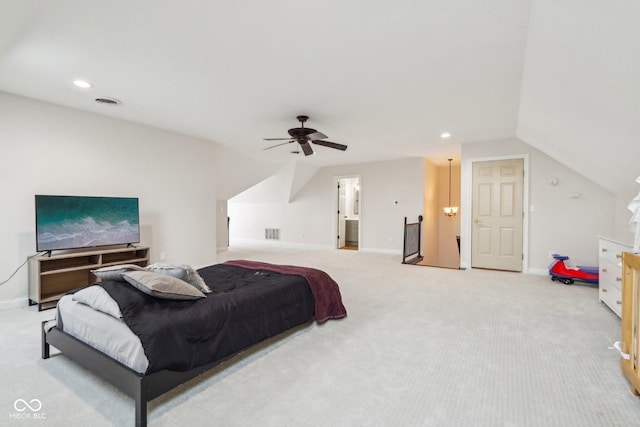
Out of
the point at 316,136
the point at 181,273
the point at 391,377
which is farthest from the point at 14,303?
the point at 391,377

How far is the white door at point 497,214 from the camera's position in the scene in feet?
17.4

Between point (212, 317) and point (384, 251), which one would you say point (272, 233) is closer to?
point (384, 251)

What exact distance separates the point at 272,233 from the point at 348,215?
2.41 m

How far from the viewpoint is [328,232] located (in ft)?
27.7

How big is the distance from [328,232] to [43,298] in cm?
600

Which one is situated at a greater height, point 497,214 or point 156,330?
point 497,214

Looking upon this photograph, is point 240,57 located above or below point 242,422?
above

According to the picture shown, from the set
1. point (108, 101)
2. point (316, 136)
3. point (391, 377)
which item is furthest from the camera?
point (316, 136)

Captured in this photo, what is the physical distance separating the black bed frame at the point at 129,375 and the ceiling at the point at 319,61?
6.98 ft

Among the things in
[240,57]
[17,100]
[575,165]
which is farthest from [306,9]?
[575,165]

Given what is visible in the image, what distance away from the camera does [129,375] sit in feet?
5.31

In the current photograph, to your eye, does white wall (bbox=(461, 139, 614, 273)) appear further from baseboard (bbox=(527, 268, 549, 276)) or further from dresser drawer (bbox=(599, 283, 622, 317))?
dresser drawer (bbox=(599, 283, 622, 317))

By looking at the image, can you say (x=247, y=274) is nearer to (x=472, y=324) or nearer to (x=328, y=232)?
(x=472, y=324)

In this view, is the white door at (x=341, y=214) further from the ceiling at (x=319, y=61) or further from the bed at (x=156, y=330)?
the bed at (x=156, y=330)
